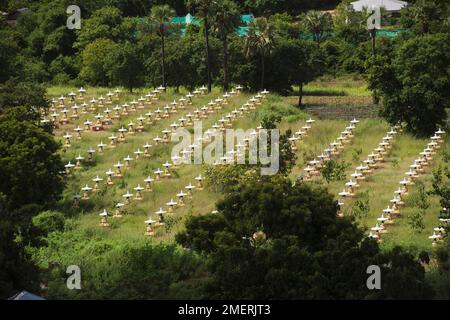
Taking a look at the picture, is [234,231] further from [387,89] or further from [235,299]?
[387,89]

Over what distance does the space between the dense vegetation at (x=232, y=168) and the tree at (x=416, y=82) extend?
87 millimetres

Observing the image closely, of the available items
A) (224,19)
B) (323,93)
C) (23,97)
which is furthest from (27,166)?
(323,93)

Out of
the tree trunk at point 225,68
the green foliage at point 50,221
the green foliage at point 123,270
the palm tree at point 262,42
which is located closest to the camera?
the green foliage at point 123,270

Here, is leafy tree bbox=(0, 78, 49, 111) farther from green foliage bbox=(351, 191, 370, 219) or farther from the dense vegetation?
green foliage bbox=(351, 191, 370, 219)

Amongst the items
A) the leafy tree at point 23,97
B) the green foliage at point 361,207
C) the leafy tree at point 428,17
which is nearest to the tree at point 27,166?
the leafy tree at point 23,97

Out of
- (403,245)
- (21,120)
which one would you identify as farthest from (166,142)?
(403,245)

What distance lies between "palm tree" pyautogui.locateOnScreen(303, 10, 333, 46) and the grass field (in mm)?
19040

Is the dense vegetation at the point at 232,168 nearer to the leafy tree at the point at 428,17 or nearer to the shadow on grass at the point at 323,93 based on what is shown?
the leafy tree at the point at 428,17

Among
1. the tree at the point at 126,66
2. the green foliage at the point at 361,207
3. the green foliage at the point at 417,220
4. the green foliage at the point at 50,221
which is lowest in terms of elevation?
the green foliage at the point at 50,221

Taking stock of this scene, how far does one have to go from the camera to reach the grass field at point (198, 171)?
6056cm

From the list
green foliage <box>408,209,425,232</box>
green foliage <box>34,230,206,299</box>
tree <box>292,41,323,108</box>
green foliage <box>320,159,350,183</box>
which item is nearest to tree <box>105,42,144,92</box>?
tree <box>292,41,323,108</box>

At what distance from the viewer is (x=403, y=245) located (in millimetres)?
54594

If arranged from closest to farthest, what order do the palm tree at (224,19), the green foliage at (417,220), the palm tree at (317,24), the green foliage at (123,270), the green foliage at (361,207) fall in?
1. the green foliage at (123,270)
2. the green foliage at (417,220)
3. the green foliage at (361,207)
4. the palm tree at (224,19)
5. the palm tree at (317,24)

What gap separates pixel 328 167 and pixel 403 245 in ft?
42.9
